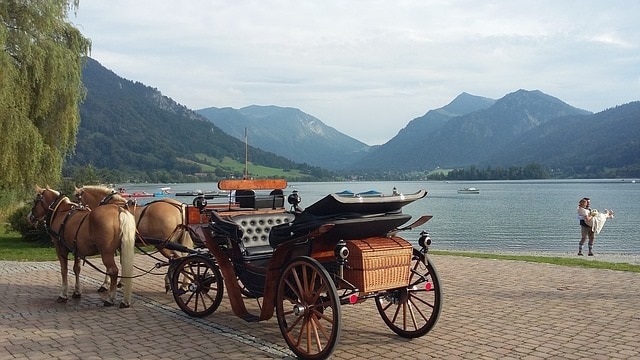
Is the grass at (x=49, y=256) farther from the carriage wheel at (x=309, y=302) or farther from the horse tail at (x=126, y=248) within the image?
the carriage wheel at (x=309, y=302)

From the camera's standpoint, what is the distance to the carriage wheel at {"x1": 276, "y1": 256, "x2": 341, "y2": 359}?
5129 mm

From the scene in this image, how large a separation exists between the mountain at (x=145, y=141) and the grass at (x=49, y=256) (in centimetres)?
10459

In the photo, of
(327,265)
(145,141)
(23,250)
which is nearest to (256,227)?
(327,265)

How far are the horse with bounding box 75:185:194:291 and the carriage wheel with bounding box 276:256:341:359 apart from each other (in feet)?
11.1

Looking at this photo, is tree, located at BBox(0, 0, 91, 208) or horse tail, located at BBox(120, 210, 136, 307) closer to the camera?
horse tail, located at BBox(120, 210, 136, 307)

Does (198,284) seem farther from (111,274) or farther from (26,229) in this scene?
(26,229)

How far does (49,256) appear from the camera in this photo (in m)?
13.6

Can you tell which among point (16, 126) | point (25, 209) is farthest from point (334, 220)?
point (25, 209)

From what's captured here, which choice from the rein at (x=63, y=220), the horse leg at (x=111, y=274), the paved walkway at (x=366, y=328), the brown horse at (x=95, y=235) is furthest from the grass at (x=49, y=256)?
the horse leg at (x=111, y=274)

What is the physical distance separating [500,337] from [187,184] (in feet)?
410

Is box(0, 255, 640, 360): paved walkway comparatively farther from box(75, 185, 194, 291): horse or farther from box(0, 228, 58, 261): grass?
box(0, 228, 58, 261): grass

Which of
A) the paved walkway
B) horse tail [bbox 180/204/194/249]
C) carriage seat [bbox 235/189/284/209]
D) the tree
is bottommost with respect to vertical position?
the paved walkway

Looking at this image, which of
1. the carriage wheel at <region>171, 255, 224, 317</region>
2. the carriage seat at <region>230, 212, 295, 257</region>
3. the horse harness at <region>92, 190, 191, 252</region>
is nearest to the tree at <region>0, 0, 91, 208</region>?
the horse harness at <region>92, 190, 191, 252</region>

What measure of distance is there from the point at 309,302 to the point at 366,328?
1.45 meters
